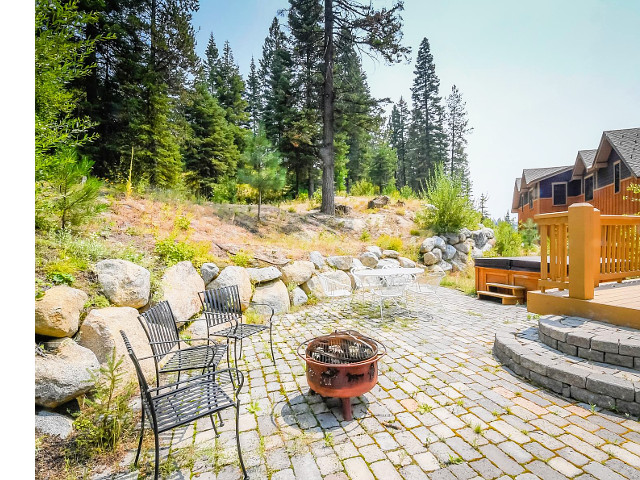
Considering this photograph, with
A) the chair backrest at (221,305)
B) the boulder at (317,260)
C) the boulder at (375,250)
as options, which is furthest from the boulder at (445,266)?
the chair backrest at (221,305)

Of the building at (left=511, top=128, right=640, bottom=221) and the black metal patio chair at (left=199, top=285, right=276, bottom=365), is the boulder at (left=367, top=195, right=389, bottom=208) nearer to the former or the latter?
the building at (left=511, top=128, right=640, bottom=221)

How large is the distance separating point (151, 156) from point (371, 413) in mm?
11022

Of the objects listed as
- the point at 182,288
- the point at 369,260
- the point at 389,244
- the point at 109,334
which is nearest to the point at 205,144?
the point at 389,244

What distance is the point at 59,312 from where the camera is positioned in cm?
254

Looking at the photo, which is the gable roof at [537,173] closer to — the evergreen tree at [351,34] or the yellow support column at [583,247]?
the evergreen tree at [351,34]

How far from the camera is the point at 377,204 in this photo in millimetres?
13852

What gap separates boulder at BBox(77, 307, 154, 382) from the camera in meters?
2.73

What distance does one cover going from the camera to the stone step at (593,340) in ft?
9.21

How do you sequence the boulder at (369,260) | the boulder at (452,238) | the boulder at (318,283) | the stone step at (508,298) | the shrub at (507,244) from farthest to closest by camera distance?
the boulder at (452,238) → the shrub at (507,244) → the boulder at (369,260) → the boulder at (318,283) → the stone step at (508,298)

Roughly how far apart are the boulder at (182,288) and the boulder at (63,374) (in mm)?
1396

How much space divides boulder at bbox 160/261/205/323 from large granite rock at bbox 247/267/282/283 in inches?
45.7

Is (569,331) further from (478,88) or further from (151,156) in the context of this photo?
(151,156)

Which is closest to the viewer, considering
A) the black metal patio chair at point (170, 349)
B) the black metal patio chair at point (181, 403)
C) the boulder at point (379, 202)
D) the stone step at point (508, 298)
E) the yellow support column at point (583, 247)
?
the black metal patio chair at point (181, 403)

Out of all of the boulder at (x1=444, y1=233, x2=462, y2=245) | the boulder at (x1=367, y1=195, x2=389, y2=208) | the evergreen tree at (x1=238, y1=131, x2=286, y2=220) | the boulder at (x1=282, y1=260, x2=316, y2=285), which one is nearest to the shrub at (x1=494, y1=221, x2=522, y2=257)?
the boulder at (x1=444, y1=233, x2=462, y2=245)
